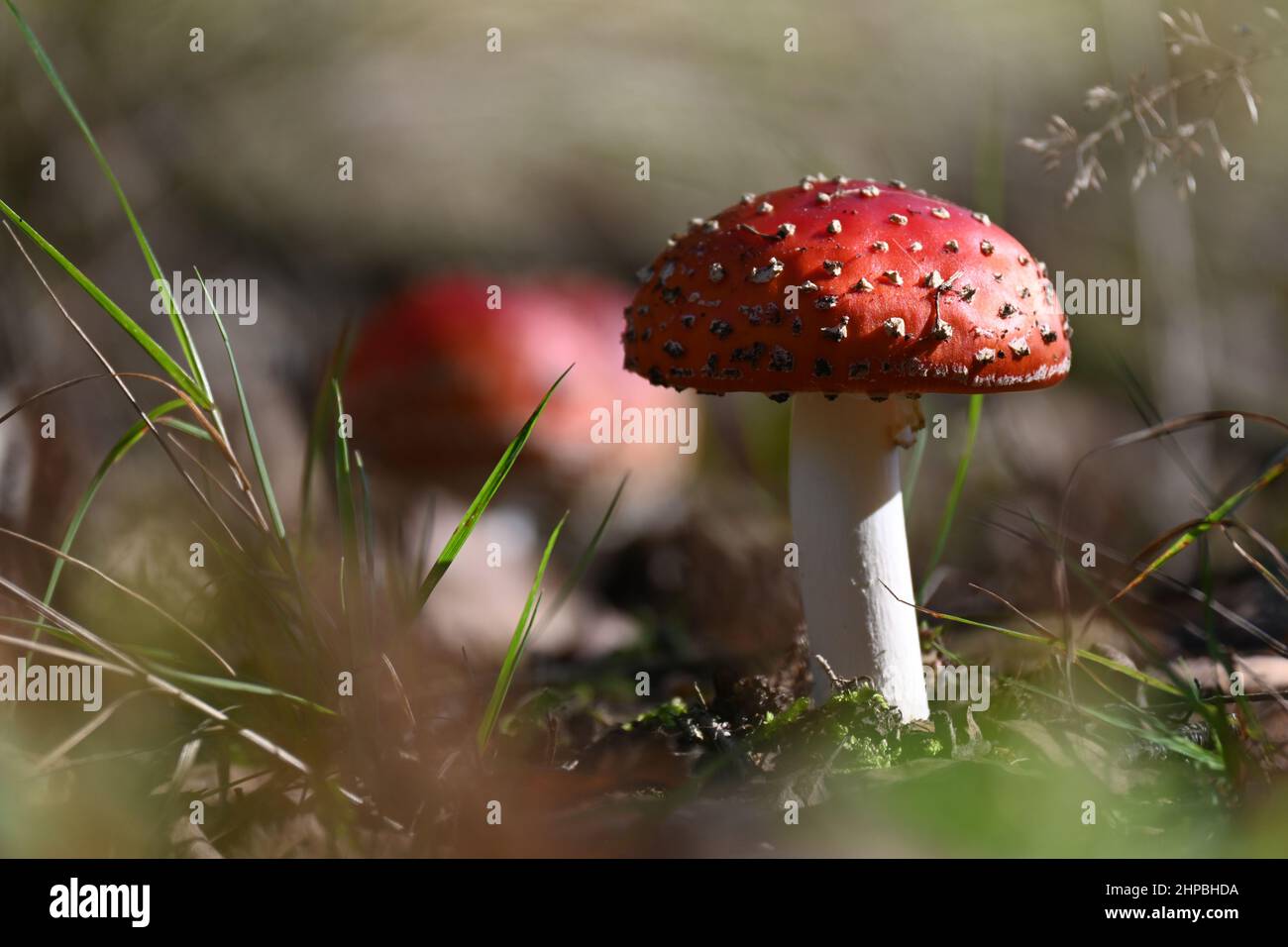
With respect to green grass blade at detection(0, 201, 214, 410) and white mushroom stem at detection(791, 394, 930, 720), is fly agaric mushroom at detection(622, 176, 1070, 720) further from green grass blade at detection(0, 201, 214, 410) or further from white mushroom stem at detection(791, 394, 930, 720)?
green grass blade at detection(0, 201, 214, 410)

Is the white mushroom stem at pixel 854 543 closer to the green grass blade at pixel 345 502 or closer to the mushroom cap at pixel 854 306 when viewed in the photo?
the mushroom cap at pixel 854 306

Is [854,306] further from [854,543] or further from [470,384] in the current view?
[470,384]

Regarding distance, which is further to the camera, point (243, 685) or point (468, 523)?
point (468, 523)

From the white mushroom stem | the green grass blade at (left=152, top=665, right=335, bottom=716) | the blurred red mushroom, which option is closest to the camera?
the green grass blade at (left=152, top=665, right=335, bottom=716)

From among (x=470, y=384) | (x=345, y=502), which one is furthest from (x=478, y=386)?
(x=345, y=502)

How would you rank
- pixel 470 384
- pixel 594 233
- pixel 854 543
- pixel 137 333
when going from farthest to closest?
1. pixel 594 233
2. pixel 470 384
3. pixel 854 543
4. pixel 137 333

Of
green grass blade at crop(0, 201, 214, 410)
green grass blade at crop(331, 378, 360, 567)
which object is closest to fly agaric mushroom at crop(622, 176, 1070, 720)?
green grass blade at crop(331, 378, 360, 567)


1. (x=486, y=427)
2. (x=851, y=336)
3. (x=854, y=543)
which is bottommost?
(x=854, y=543)
